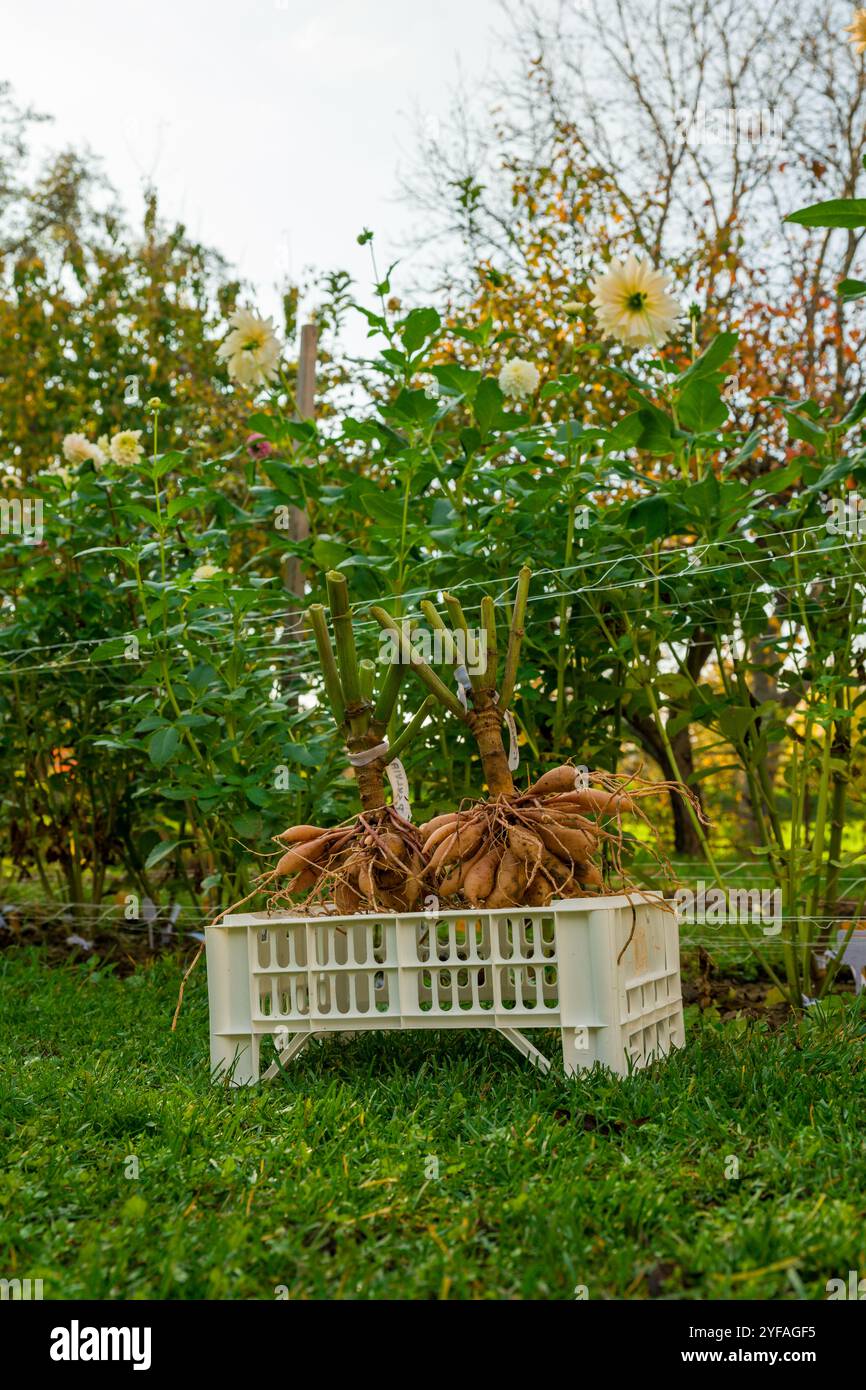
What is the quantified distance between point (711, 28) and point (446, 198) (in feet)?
6.63

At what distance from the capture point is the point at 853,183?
6.98 meters

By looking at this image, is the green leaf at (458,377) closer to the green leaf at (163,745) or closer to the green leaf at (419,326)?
the green leaf at (419,326)

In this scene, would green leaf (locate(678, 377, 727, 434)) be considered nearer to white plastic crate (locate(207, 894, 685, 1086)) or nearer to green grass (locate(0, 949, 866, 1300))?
white plastic crate (locate(207, 894, 685, 1086))

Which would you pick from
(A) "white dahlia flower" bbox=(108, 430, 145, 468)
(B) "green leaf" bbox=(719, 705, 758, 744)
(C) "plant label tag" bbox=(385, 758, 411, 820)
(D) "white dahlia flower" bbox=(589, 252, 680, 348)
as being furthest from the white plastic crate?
(A) "white dahlia flower" bbox=(108, 430, 145, 468)

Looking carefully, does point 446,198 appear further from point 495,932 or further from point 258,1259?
point 258,1259

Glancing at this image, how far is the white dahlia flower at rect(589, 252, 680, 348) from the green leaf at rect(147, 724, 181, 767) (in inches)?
57.6

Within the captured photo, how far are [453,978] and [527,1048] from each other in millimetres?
164

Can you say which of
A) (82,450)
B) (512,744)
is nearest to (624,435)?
(512,744)

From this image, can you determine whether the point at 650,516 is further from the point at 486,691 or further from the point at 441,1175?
the point at 441,1175

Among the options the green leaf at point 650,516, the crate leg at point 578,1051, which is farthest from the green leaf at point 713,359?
the crate leg at point 578,1051

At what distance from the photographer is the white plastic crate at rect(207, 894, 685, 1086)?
188 cm

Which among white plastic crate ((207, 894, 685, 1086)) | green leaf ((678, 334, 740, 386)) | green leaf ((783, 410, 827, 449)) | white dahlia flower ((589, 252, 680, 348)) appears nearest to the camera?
white plastic crate ((207, 894, 685, 1086))

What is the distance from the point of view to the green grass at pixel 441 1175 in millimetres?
1290

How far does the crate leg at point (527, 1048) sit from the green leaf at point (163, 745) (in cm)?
131
